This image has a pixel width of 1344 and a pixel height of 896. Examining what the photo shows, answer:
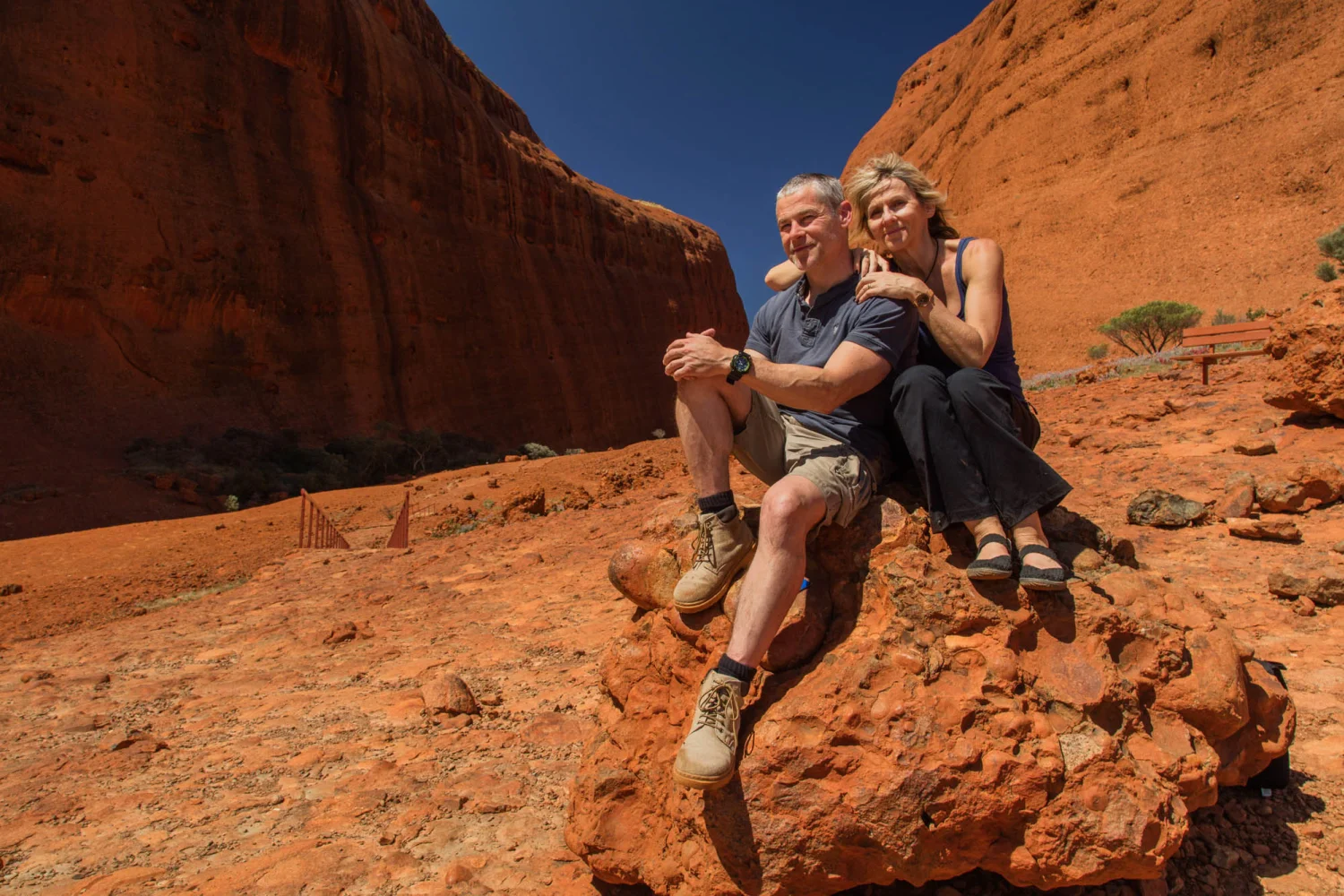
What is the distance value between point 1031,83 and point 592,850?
43269 millimetres

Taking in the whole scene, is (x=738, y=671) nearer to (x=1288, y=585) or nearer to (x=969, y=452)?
(x=969, y=452)

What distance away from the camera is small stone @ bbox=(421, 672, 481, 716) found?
12.3 ft

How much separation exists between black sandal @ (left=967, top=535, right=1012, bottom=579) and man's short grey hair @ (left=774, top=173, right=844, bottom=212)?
126 centimetres

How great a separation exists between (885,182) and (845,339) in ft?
2.27

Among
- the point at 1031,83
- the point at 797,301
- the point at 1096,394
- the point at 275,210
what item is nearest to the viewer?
the point at 797,301

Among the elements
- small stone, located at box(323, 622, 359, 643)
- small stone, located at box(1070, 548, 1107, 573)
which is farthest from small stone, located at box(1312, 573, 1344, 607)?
small stone, located at box(323, 622, 359, 643)

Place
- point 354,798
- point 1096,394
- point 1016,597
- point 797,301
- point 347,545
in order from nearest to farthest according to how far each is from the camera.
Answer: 1. point 1016,597
2. point 797,301
3. point 354,798
4. point 347,545
5. point 1096,394

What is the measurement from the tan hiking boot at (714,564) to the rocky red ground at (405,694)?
489mm

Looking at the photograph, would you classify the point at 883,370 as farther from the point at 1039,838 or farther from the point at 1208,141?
the point at 1208,141

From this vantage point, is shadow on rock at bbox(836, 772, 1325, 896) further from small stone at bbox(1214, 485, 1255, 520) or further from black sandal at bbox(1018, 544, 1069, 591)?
small stone at bbox(1214, 485, 1255, 520)

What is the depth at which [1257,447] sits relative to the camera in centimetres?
606

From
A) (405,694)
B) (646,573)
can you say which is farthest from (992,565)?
(405,694)

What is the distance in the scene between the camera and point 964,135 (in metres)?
40.8

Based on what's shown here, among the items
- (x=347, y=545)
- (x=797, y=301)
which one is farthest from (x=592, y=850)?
(x=347, y=545)
